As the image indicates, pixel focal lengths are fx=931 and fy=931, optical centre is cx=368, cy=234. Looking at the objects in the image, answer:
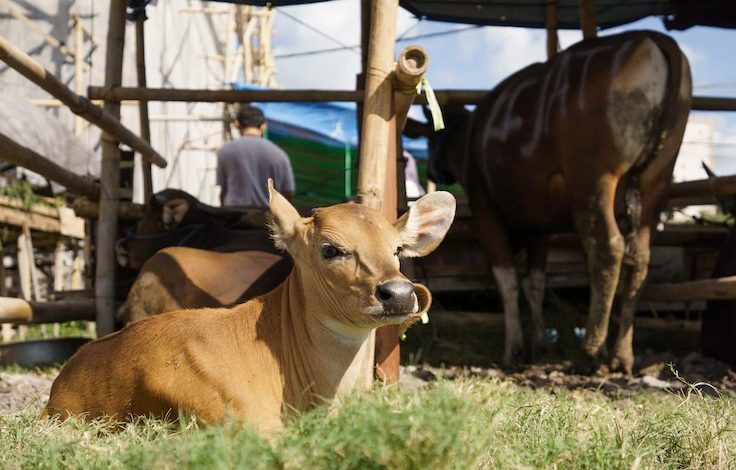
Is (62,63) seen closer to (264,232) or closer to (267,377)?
(264,232)

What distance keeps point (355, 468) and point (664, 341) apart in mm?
5991

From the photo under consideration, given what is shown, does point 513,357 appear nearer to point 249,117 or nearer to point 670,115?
point 670,115

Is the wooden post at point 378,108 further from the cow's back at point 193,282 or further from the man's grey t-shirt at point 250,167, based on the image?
the man's grey t-shirt at point 250,167

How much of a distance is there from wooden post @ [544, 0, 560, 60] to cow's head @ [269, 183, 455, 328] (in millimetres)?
5088

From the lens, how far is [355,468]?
2480 mm

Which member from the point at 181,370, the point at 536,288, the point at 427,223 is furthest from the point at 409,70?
the point at 536,288

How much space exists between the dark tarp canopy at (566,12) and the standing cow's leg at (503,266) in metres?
2.65

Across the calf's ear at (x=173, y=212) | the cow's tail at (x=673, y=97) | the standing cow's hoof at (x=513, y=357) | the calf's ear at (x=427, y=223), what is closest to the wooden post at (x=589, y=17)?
the cow's tail at (x=673, y=97)

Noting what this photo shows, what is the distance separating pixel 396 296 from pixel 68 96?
337cm

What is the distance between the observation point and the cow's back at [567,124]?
607 centimetres

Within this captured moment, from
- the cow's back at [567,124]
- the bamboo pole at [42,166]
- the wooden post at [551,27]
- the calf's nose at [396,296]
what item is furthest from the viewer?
the wooden post at [551,27]

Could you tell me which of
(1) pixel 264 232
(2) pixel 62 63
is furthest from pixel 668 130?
(2) pixel 62 63

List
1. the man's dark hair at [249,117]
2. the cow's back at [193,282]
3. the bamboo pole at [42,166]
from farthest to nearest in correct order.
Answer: the man's dark hair at [249,117]
the cow's back at [193,282]
the bamboo pole at [42,166]

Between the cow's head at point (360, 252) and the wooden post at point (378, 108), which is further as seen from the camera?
the wooden post at point (378, 108)
